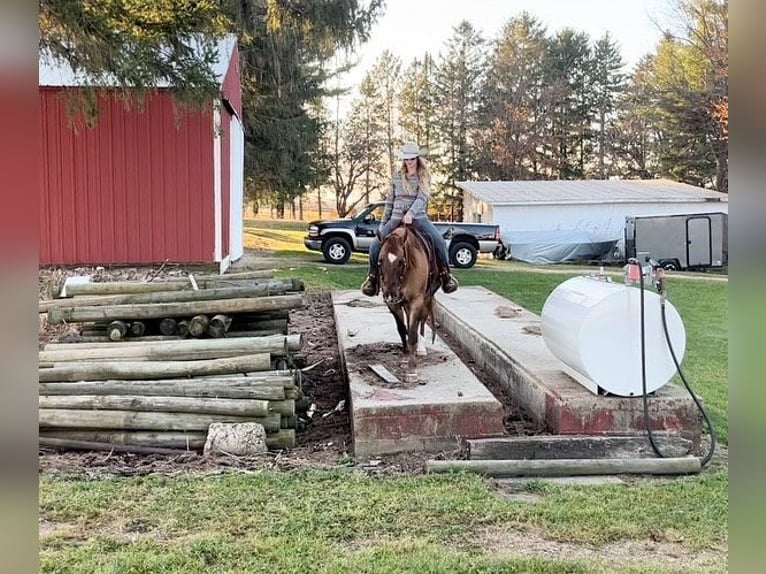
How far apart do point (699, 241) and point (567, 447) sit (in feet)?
58.6

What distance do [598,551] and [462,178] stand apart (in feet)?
99.8

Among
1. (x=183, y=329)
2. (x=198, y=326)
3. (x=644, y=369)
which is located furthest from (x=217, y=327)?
(x=644, y=369)

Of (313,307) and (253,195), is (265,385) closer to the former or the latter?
(313,307)

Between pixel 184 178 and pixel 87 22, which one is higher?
pixel 87 22

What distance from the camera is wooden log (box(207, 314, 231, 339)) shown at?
22.2 ft

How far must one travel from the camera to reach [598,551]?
3477mm

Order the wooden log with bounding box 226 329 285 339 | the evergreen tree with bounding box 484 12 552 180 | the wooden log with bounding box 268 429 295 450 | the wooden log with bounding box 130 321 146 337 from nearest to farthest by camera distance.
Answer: the wooden log with bounding box 268 429 295 450 → the wooden log with bounding box 130 321 146 337 → the wooden log with bounding box 226 329 285 339 → the evergreen tree with bounding box 484 12 552 180

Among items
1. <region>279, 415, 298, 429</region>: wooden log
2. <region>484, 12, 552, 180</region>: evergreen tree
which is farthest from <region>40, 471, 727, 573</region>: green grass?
<region>484, 12, 552, 180</region>: evergreen tree

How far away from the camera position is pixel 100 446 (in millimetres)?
5348

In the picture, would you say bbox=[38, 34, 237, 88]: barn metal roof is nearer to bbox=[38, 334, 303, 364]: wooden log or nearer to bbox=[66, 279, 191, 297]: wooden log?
bbox=[66, 279, 191, 297]: wooden log

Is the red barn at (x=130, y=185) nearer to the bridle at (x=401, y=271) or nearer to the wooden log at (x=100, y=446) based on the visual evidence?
the bridle at (x=401, y=271)

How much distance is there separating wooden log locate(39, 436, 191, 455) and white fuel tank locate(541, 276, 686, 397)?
3.05 meters

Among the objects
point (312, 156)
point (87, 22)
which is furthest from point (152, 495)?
point (312, 156)

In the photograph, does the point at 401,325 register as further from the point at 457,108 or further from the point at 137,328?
the point at 457,108
